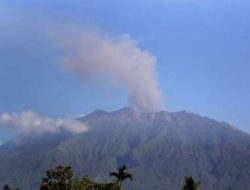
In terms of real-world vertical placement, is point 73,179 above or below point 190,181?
above

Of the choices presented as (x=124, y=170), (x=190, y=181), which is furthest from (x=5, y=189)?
(x=190, y=181)

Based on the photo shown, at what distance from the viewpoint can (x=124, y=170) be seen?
96.0 metres

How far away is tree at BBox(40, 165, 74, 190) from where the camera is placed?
88.4 m

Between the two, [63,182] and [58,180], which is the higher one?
[58,180]

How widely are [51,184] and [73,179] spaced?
330cm

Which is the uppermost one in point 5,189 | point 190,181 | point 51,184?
point 5,189

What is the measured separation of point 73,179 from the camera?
294 ft

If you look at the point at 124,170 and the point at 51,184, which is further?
the point at 124,170

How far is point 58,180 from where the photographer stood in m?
89.4

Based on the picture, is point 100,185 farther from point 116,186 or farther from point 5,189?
point 5,189

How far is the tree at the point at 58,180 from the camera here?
88438 mm

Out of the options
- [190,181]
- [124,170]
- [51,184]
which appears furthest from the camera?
[124,170]

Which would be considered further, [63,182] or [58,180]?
[58,180]

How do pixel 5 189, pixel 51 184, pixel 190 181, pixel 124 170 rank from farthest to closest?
pixel 5 189, pixel 124 170, pixel 51 184, pixel 190 181
